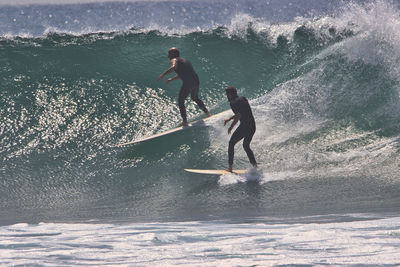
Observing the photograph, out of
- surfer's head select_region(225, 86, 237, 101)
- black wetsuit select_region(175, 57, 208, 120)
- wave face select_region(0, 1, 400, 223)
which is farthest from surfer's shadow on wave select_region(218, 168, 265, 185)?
Answer: black wetsuit select_region(175, 57, 208, 120)

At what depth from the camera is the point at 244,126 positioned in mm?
7840

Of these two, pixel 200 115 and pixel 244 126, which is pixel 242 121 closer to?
pixel 244 126

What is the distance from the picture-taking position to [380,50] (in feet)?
33.6

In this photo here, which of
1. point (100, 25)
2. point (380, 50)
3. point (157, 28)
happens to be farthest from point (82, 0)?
point (380, 50)

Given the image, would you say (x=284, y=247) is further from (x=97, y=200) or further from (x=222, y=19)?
(x=222, y=19)

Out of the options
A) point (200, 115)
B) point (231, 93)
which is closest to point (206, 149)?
point (200, 115)

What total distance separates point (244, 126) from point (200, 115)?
2109 mm

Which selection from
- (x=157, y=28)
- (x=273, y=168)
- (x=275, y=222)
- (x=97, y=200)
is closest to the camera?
(x=275, y=222)

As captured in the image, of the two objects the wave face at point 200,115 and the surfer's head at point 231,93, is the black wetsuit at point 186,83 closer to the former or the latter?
the wave face at point 200,115

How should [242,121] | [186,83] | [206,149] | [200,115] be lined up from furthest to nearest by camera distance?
[200,115] → [186,83] → [206,149] → [242,121]

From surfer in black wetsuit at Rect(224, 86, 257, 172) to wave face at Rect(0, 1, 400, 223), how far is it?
35cm

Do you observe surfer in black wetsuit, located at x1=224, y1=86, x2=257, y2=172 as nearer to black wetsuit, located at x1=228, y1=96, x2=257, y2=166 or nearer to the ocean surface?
black wetsuit, located at x1=228, y1=96, x2=257, y2=166

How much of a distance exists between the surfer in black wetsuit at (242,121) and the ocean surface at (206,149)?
1.06ft

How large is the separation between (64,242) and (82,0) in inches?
787
